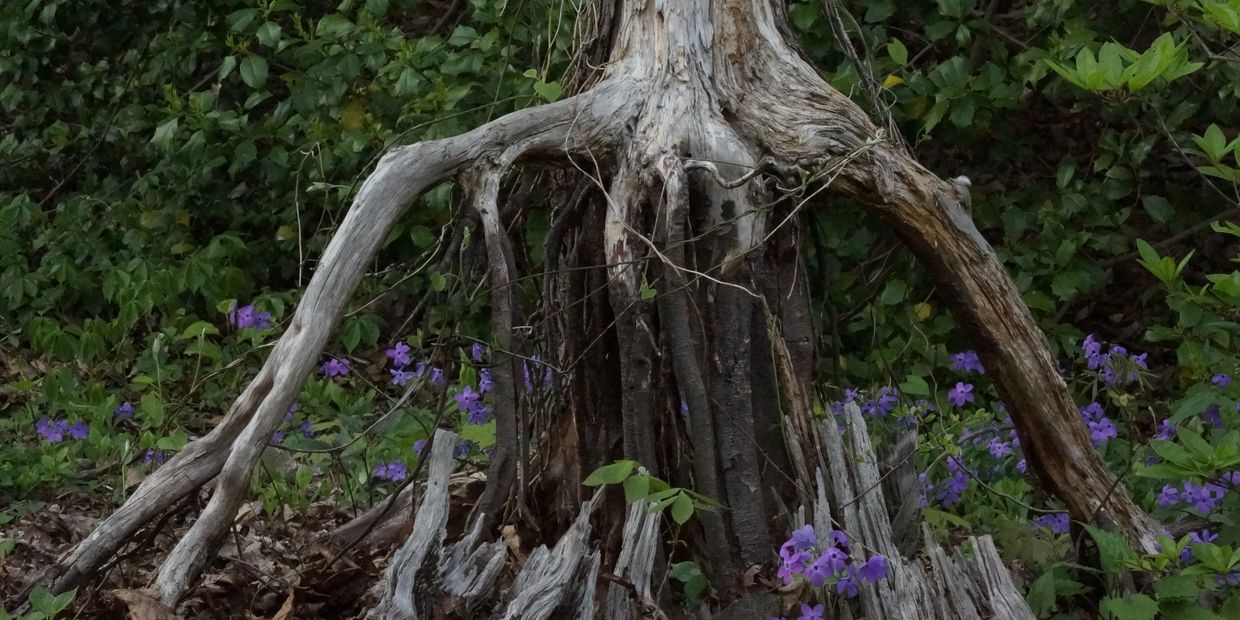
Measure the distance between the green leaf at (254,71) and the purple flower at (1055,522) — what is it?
3.70 metres

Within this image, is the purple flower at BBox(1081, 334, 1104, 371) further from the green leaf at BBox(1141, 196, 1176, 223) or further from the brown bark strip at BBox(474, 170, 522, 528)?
the brown bark strip at BBox(474, 170, 522, 528)

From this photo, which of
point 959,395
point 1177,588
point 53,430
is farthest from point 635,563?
point 53,430

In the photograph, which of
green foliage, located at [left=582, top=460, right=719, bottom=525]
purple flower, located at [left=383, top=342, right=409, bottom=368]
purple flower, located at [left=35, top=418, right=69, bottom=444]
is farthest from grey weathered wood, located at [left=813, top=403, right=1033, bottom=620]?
purple flower, located at [left=35, top=418, right=69, bottom=444]

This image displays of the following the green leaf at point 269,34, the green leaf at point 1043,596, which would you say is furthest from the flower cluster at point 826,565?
the green leaf at point 269,34

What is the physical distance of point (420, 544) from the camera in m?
2.56

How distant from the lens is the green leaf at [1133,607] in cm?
257

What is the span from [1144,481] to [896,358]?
1287mm

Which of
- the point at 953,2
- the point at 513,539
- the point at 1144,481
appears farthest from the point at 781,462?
the point at 953,2

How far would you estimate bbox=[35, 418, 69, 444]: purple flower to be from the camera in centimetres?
440

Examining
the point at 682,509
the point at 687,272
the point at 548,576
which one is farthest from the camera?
the point at 687,272

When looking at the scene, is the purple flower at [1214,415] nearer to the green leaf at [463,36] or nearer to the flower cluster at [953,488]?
the flower cluster at [953,488]

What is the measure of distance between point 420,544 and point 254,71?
359 cm

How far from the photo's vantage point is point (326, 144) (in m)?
5.66

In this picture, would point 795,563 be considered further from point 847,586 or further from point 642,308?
point 642,308
